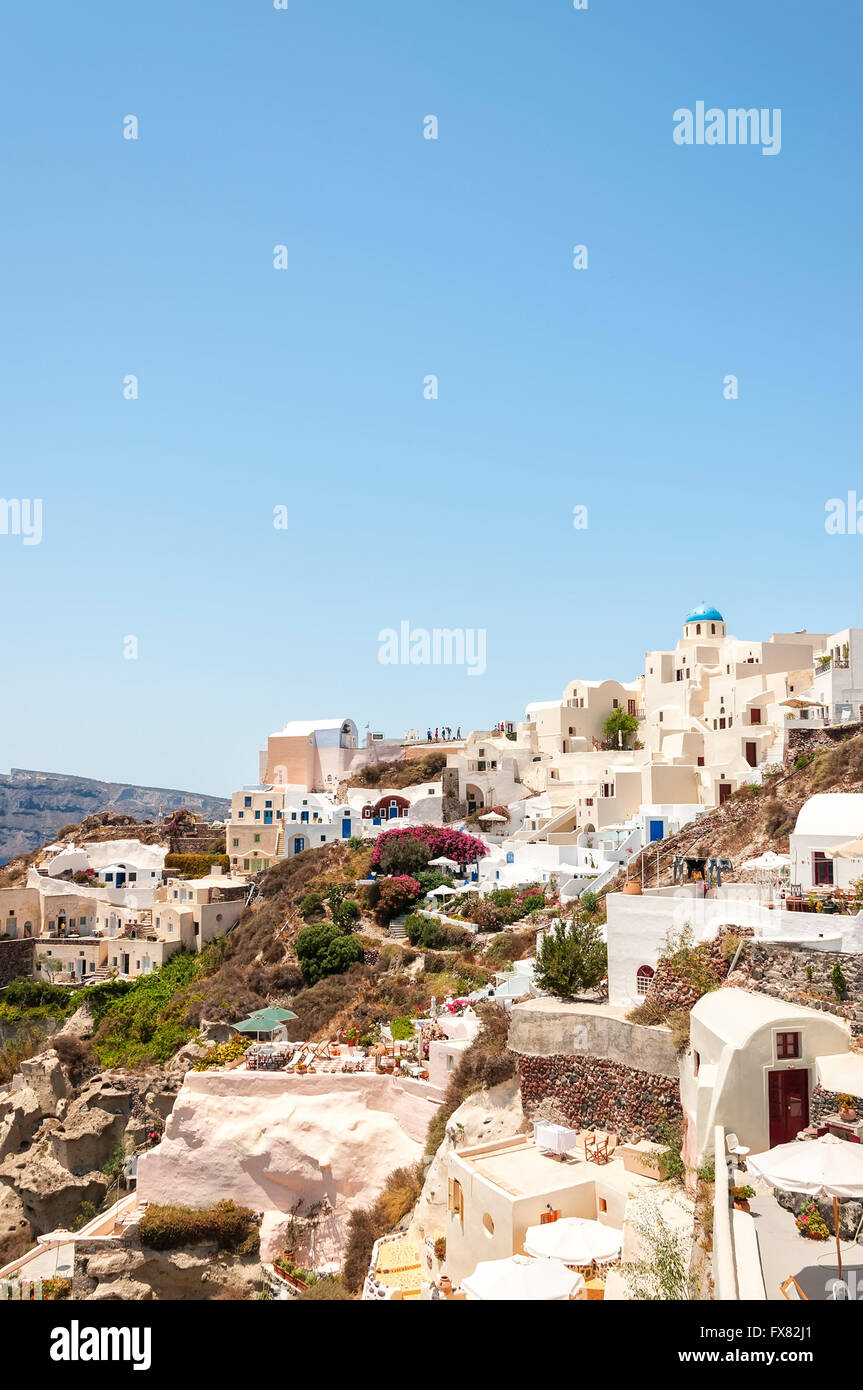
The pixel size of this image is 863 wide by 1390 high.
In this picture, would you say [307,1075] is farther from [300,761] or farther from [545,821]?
[300,761]

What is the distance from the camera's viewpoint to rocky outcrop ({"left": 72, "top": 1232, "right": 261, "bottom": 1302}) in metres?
19.0

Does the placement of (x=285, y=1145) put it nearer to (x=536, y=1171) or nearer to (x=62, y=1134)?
(x=536, y=1171)

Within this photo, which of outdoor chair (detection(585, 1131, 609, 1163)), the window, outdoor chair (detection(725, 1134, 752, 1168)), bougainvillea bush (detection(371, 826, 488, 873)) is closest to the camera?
outdoor chair (detection(725, 1134, 752, 1168))

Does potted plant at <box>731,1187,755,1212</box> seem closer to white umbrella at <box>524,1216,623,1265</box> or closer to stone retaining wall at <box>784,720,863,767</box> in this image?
white umbrella at <box>524,1216,623,1265</box>

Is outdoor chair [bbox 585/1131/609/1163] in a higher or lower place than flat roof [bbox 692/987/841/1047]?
lower

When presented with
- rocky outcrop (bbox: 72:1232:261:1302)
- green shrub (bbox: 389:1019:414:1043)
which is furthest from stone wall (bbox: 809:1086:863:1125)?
green shrub (bbox: 389:1019:414:1043)

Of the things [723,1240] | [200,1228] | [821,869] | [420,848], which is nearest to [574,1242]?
[723,1240]

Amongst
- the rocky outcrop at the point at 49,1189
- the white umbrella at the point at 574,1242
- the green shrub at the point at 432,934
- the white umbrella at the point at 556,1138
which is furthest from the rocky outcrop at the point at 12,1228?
the white umbrella at the point at 574,1242

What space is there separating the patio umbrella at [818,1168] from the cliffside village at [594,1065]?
0.09 ft

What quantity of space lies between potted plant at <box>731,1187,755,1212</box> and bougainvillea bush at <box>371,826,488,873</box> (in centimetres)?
2912

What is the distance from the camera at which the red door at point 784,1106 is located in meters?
11.6

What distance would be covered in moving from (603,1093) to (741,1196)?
4.93 m

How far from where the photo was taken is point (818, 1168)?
7953mm
